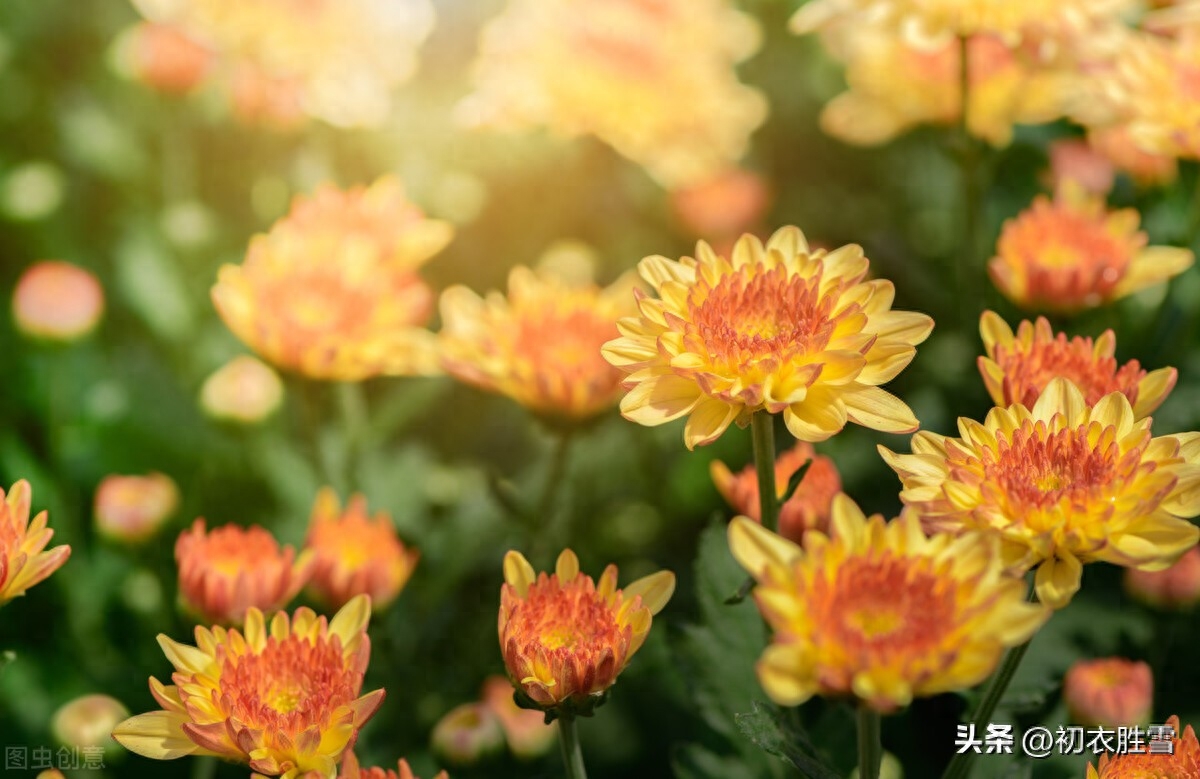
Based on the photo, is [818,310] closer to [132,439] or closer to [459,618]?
[459,618]

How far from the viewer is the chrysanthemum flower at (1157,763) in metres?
0.63

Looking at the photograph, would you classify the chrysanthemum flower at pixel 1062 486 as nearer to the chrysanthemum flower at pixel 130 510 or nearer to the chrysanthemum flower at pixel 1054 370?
the chrysanthemum flower at pixel 1054 370

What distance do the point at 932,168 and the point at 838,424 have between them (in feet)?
3.24

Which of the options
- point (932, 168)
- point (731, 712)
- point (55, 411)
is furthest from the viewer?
point (932, 168)

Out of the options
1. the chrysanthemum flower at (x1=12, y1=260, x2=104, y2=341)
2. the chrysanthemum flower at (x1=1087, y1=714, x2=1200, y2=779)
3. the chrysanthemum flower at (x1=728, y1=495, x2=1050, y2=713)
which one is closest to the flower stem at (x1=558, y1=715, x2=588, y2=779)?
the chrysanthemum flower at (x1=728, y1=495, x2=1050, y2=713)

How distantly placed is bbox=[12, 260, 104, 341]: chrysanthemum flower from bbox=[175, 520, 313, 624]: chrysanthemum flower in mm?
399

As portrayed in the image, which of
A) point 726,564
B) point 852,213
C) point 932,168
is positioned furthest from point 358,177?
point 726,564

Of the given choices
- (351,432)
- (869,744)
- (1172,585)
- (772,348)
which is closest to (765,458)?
(772,348)

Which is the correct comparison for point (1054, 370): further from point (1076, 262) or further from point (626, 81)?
point (626, 81)

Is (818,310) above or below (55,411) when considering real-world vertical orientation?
above

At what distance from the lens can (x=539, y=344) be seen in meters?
0.95

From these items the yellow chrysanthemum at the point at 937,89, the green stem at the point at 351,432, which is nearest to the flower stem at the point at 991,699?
the green stem at the point at 351,432

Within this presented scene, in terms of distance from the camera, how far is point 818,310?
2.23 ft

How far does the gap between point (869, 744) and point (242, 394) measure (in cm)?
73
